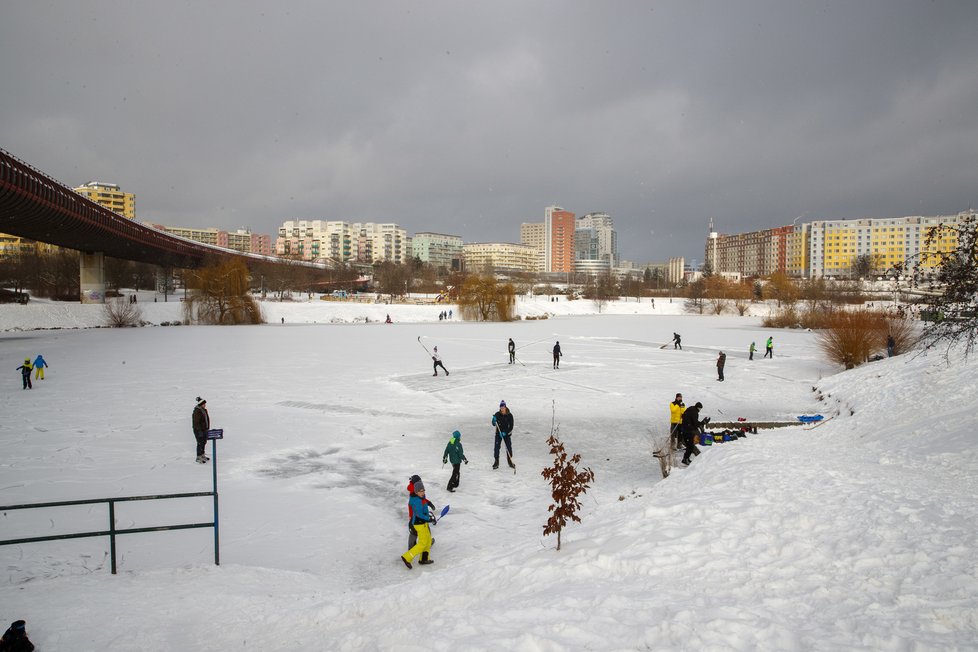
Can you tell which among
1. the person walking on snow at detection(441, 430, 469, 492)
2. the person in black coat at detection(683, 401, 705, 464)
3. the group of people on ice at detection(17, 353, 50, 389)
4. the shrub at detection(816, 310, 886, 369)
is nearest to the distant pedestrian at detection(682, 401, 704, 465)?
the person in black coat at detection(683, 401, 705, 464)

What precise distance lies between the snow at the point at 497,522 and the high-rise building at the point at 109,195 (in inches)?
6264

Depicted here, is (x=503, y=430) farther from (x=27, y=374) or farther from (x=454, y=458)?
(x=27, y=374)

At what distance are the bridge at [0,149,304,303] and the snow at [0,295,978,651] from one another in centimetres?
2254

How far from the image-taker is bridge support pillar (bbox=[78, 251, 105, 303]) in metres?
58.4

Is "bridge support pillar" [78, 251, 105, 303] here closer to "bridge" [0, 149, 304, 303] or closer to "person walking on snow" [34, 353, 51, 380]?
"bridge" [0, 149, 304, 303]

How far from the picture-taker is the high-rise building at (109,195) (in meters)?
144

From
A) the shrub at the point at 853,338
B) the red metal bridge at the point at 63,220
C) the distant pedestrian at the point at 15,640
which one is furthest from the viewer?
the red metal bridge at the point at 63,220

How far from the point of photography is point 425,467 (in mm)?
11258

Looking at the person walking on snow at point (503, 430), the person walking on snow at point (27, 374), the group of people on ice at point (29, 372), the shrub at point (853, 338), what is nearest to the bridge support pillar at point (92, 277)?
the group of people on ice at point (29, 372)

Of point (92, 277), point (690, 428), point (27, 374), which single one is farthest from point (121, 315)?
point (690, 428)

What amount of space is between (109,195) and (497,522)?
17834 centimetres

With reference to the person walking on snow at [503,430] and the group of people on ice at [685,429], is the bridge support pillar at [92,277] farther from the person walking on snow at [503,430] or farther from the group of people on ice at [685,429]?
the group of people on ice at [685,429]

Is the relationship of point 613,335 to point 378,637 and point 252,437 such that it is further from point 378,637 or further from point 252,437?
point 378,637

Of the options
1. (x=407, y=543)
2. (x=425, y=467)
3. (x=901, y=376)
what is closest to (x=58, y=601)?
(x=407, y=543)
